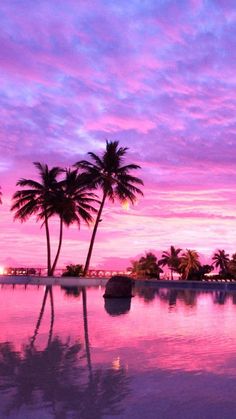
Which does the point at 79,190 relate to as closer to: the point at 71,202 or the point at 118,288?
the point at 71,202

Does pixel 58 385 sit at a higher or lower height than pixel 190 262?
lower

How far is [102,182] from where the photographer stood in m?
37.2

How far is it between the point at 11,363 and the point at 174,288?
27.4 metres

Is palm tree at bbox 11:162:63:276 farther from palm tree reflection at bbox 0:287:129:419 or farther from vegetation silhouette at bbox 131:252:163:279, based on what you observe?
palm tree reflection at bbox 0:287:129:419

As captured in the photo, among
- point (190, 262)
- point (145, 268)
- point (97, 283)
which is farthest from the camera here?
point (190, 262)

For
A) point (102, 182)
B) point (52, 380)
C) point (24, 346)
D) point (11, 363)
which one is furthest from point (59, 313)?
point (102, 182)

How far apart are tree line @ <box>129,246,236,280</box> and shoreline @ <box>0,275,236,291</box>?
8864 millimetres

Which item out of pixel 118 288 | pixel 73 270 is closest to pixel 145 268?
pixel 73 270

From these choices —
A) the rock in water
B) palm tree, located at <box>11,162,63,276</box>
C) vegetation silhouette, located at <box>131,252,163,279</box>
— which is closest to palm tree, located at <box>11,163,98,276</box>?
palm tree, located at <box>11,162,63,276</box>

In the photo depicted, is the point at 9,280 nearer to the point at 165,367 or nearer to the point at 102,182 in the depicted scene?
the point at 102,182

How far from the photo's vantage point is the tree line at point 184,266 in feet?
150

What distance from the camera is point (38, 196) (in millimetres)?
39406

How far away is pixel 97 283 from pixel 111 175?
9.11 m

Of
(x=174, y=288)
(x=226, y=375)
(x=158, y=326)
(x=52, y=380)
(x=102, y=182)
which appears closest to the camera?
(x=52, y=380)
